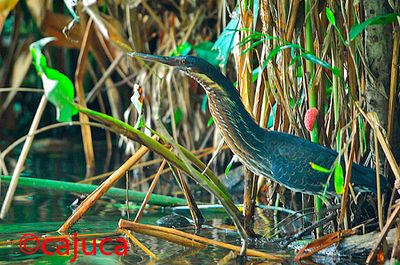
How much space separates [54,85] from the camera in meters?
2.24

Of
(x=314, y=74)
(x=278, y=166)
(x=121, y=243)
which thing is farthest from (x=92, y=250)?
(x=314, y=74)

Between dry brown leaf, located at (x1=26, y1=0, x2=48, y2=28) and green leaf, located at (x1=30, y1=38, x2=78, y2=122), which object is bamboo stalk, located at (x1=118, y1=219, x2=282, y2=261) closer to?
green leaf, located at (x1=30, y1=38, x2=78, y2=122)

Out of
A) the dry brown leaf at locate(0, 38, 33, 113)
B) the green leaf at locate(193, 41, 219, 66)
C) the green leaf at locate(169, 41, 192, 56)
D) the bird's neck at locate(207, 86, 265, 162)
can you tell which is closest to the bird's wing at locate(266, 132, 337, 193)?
the bird's neck at locate(207, 86, 265, 162)

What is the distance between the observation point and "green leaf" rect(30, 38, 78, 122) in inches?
88.4

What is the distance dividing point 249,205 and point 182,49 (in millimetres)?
1992

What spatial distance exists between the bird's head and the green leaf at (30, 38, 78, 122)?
0.45 metres

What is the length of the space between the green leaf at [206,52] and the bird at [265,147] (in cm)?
185

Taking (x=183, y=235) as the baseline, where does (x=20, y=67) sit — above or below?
above

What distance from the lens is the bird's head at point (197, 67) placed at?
2.73 m

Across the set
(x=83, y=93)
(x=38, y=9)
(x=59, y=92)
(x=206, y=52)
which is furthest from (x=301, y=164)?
(x=38, y=9)

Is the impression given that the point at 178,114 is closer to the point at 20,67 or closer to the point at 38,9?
the point at 38,9

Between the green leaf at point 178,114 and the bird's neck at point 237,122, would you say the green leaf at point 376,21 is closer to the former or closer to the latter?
the bird's neck at point 237,122

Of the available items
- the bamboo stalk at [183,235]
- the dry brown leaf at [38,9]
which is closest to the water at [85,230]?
the bamboo stalk at [183,235]

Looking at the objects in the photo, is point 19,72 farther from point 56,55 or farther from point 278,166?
point 278,166
